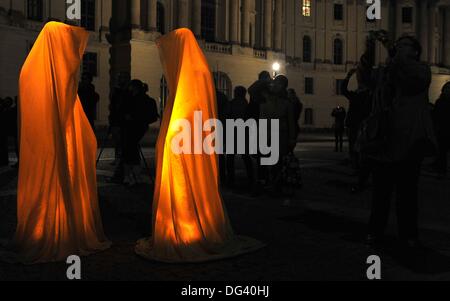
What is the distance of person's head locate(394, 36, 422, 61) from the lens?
215 inches

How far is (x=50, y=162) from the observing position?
5.27 meters

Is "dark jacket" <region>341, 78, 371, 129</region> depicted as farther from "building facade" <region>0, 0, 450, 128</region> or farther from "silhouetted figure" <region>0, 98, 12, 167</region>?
"building facade" <region>0, 0, 450, 128</region>

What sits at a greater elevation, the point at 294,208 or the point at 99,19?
the point at 99,19

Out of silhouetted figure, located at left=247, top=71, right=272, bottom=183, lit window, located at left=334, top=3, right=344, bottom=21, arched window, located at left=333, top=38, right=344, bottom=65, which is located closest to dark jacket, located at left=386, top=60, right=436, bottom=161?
silhouetted figure, located at left=247, top=71, right=272, bottom=183

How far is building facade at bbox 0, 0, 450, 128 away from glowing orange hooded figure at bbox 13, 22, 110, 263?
70.9 ft

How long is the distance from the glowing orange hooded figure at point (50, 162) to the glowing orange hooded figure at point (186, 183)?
2.30 ft

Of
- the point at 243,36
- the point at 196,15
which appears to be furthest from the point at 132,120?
the point at 243,36

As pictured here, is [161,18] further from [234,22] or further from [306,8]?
[306,8]

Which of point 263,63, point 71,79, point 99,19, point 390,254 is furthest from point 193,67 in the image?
point 263,63

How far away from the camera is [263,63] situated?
46469mm

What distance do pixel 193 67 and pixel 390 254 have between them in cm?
266

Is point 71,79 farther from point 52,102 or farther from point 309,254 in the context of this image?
point 309,254

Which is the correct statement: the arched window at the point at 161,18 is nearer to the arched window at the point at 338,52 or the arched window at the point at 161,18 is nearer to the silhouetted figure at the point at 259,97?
the arched window at the point at 338,52
